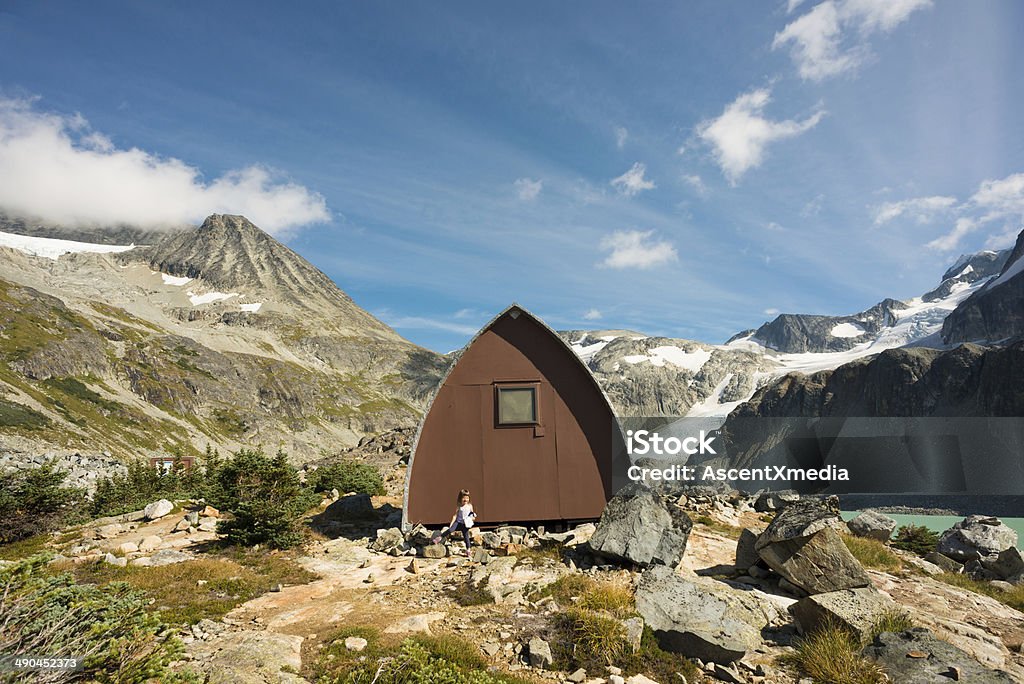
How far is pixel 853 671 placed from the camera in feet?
27.3

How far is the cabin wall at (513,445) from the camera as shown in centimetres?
1786

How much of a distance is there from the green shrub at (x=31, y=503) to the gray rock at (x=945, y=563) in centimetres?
3293

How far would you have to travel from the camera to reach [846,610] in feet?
32.5

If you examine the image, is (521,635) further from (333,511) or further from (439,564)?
(333,511)

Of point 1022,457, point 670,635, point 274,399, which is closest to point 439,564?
point 670,635

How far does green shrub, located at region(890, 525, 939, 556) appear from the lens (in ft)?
71.6

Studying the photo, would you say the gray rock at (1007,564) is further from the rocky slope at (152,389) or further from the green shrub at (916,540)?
the rocky slope at (152,389)

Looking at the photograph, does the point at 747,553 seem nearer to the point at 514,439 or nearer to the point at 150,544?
the point at 514,439

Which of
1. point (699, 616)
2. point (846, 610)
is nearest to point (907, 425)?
point (846, 610)

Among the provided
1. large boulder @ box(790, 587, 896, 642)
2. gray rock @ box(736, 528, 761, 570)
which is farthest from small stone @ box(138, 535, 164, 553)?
large boulder @ box(790, 587, 896, 642)

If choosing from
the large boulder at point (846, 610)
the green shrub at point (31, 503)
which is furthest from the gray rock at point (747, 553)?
the green shrub at point (31, 503)

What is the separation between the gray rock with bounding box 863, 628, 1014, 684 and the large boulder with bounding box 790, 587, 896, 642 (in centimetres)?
51

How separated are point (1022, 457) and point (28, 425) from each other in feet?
553

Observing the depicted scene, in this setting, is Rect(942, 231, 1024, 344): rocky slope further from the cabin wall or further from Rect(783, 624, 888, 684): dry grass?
Rect(783, 624, 888, 684): dry grass
